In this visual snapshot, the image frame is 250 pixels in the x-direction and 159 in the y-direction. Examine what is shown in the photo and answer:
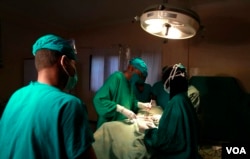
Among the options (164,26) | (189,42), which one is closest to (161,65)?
(189,42)

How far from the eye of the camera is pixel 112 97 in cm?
225

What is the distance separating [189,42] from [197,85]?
605 mm

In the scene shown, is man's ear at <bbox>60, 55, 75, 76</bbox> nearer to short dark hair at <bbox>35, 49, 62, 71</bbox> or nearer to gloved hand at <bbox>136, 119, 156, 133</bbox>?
short dark hair at <bbox>35, 49, 62, 71</bbox>

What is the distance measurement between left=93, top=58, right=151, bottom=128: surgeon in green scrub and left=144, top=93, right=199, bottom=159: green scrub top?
65cm

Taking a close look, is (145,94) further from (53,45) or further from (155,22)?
(53,45)

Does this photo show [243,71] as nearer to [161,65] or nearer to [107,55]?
[161,65]

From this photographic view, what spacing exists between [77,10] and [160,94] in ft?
5.19

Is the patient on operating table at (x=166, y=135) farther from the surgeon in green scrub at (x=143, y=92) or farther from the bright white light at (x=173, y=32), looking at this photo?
the surgeon in green scrub at (x=143, y=92)

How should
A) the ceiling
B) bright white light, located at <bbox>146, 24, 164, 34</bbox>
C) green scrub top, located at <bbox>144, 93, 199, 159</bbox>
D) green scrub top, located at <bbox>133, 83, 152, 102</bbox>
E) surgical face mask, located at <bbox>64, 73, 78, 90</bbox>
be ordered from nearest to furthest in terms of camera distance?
surgical face mask, located at <bbox>64, 73, 78, 90</bbox>
green scrub top, located at <bbox>144, 93, 199, 159</bbox>
bright white light, located at <bbox>146, 24, 164, 34</bbox>
the ceiling
green scrub top, located at <bbox>133, 83, 152, 102</bbox>

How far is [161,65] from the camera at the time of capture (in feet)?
10.7

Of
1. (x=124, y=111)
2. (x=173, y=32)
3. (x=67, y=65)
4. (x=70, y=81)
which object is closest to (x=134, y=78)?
(x=124, y=111)

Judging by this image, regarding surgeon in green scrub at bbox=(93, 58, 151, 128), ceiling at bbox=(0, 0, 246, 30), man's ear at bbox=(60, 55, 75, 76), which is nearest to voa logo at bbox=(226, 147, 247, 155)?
surgeon in green scrub at bbox=(93, 58, 151, 128)

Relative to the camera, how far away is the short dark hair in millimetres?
862

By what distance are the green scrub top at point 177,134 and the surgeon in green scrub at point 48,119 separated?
0.74m
